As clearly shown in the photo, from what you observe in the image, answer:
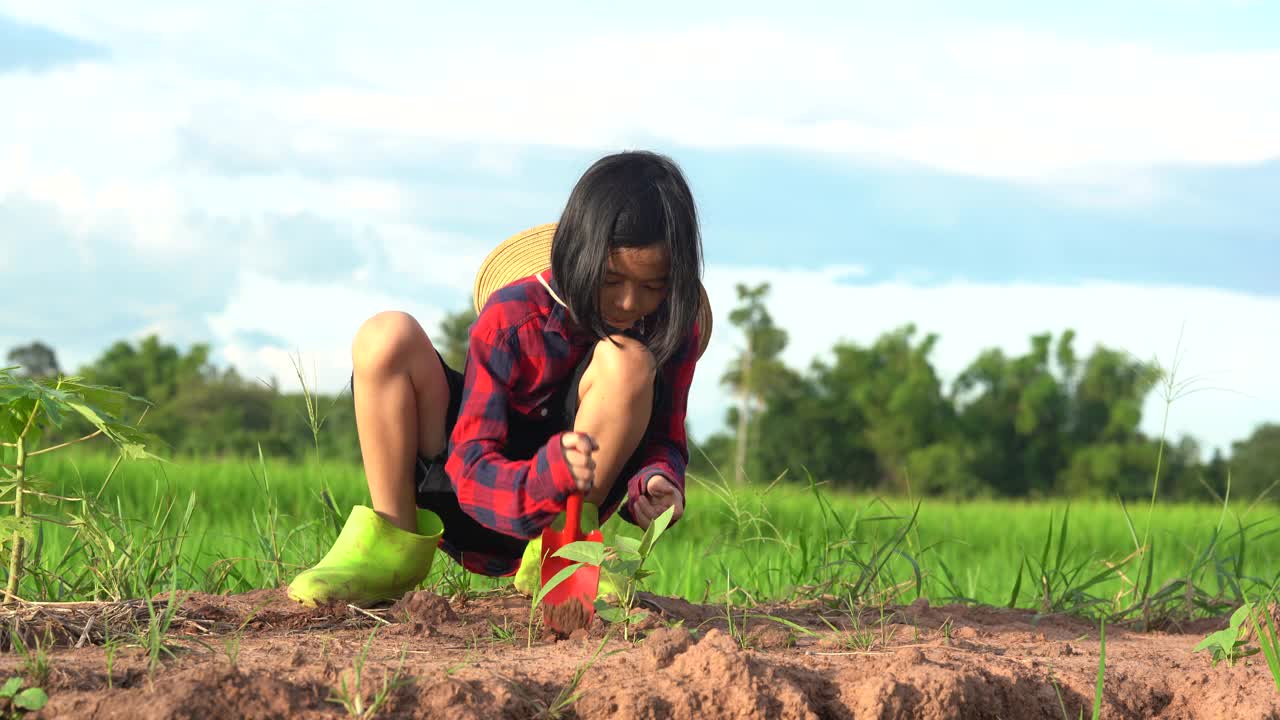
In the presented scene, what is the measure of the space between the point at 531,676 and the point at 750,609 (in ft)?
3.58

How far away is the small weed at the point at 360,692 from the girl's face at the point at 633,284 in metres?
1.13

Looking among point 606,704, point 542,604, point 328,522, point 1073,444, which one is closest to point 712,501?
point 328,522

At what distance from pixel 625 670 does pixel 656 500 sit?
751 millimetres

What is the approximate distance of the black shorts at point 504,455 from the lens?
286cm

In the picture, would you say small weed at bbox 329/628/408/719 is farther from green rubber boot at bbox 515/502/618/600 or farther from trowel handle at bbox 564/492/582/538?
green rubber boot at bbox 515/502/618/600

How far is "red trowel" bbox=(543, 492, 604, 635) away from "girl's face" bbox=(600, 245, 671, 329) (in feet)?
1.66

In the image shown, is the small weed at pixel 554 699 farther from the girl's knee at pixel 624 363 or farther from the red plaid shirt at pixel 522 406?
the girl's knee at pixel 624 363

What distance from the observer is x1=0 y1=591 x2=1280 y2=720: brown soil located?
1738mm

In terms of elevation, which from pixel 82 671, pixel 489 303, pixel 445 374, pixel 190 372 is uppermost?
pixel 489 303

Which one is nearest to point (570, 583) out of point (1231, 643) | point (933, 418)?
point (1231, 643)

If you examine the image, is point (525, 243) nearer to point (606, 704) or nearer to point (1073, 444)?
point (606, 704)

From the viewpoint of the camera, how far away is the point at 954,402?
38000 mm

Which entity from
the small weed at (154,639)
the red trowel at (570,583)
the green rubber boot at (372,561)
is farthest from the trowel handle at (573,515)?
the small weed at (154,639)

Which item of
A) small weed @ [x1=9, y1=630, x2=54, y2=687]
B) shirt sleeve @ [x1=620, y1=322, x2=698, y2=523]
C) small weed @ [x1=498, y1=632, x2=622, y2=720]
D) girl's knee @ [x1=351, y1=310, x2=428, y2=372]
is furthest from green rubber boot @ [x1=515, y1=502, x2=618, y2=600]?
small weed @ [x1=9, y1=630, x2=54, y2=687]
